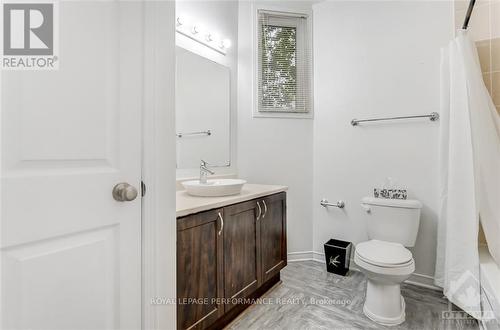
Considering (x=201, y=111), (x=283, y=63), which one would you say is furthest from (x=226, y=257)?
(x=283, y=63)

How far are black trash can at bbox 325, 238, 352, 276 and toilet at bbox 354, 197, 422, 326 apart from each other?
0.30 metres

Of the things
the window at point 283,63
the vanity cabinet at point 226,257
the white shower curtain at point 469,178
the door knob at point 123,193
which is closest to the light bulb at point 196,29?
the window at point 283,63

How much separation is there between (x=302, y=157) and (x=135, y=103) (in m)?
1.99

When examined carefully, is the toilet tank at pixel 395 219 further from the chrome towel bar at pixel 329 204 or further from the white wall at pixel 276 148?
the white wall at pixel 276 148

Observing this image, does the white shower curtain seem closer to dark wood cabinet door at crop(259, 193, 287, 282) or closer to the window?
dark wood cabinet door at crop(259, 193, 287, 282)

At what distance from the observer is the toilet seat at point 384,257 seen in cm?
161

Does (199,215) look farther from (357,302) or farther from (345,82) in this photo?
(345,82)

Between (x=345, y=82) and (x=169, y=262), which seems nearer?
(x=169, y=262)

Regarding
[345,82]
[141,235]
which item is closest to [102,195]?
[141,235]

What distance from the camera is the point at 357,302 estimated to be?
190 cm

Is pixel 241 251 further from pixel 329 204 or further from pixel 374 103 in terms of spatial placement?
pixel 374 103

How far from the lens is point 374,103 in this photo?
2.36 metres

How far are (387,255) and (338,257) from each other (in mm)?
685

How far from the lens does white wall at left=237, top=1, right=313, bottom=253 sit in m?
2.57
